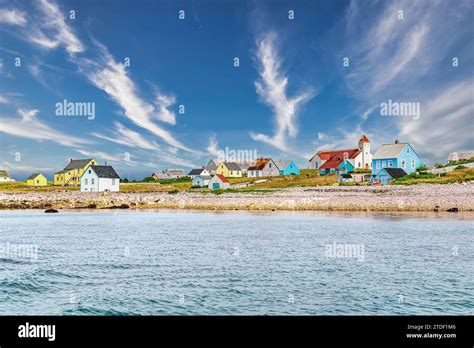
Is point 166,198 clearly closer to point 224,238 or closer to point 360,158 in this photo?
point 224,238

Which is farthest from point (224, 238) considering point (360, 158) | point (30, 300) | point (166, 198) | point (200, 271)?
point (360, 158)

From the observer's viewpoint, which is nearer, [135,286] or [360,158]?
[135,286]

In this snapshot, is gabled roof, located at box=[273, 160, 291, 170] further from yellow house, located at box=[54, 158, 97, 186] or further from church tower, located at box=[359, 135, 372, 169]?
yellow house, located at box=[54, 158, 97, 186]

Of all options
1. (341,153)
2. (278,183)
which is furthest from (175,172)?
(278,183)

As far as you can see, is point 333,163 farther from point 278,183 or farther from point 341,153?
point 278,183

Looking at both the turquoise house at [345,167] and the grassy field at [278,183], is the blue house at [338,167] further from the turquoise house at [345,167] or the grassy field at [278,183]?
the grassy field at [278,183]

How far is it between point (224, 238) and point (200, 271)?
10.2 metres

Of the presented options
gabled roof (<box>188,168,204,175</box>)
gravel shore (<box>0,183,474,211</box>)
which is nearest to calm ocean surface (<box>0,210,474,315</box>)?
gravel shore (<box>0,183,474,211</box>)

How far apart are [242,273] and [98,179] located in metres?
83.8

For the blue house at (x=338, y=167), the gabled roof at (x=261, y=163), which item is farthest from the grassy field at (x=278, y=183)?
the gabled roof at (x=261, y=163)

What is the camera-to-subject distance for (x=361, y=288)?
14734 mm

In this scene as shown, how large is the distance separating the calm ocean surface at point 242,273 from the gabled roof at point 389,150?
2679 inches

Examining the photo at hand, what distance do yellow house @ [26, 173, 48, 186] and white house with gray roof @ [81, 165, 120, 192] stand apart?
2116 inches

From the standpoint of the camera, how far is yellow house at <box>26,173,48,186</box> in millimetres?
139125
